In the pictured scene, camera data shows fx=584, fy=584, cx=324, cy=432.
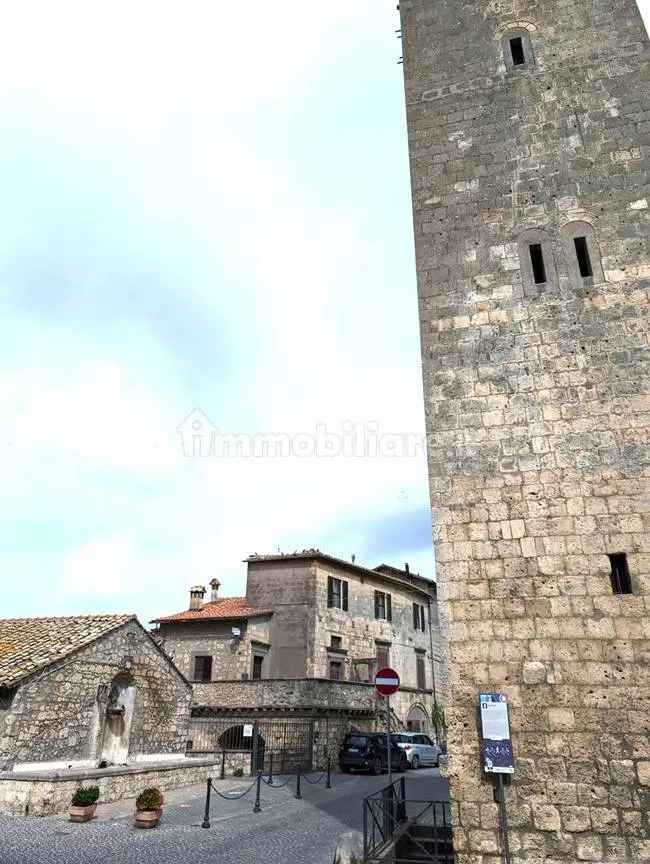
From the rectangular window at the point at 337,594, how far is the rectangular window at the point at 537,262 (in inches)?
830

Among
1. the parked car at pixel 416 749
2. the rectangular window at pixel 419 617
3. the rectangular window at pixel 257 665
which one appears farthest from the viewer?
the rectangular window at pixel 419 617

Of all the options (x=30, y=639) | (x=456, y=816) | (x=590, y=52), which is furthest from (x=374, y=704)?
(x=590, y=52)

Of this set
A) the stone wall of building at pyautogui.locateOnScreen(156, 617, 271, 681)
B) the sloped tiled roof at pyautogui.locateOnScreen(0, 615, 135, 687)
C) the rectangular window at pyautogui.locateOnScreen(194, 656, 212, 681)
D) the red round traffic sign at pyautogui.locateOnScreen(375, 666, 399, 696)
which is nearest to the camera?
the red round traffic sign at pyautogui.locateOnScreen(375, 666, 399, 696)

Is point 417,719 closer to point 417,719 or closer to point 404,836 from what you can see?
point 417,719

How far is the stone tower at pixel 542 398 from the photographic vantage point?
20.9 ft

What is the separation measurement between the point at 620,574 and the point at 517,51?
28.8 feet

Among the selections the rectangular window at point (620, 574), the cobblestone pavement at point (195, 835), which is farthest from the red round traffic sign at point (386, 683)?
the rectangular window at point (620, 574)

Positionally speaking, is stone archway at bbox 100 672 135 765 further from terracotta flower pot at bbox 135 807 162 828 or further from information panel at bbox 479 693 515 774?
information panel at bbox 479 693 515 774

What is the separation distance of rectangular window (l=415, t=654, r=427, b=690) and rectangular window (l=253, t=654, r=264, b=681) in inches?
397

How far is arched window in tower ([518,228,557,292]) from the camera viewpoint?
A: 8328 mm

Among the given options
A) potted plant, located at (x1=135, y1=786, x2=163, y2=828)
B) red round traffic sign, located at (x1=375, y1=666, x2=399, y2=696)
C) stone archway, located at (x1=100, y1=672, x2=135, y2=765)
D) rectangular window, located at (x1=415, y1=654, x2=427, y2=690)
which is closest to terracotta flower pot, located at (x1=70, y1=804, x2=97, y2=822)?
potted plant, located at (x1=135, y1=786, x2=163, y2=828)

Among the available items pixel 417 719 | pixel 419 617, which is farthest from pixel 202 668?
pixel 419 617

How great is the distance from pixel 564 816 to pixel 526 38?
1151 cm

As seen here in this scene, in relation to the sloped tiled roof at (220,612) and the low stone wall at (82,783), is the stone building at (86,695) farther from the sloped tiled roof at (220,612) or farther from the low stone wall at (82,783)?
the sloped tiled roof at (220,612)
